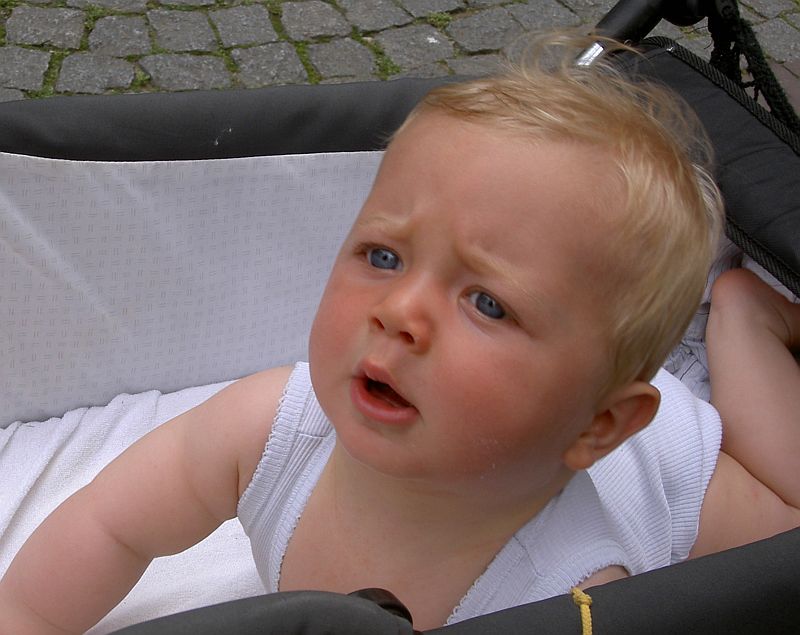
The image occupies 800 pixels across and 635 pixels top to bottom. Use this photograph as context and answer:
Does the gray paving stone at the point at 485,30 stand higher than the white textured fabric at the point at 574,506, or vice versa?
the white textured fabric at the point at 574,506

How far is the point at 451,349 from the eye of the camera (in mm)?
903

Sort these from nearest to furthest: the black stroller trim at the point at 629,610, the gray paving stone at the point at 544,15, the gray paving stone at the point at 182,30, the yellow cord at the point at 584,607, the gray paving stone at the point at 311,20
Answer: the black stroller trim at the point at 629,610, the yellow cord at the point at 584,607, the gray paving stone at the point at 182,30, the gray paving stone at the point at 311,20, the gray paving stone at the point at 544,15

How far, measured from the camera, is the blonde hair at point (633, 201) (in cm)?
95

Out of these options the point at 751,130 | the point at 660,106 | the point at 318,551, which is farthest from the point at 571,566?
the point at 751,130

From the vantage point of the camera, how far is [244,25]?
2811mm

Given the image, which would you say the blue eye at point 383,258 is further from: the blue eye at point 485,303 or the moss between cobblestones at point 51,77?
the moss between cobblestones at point 51,77

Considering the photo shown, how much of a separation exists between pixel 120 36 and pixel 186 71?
23 centimetres

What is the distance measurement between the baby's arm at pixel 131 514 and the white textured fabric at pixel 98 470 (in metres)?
0.15

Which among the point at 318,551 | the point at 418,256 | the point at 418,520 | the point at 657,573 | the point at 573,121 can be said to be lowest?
the point at 318,551

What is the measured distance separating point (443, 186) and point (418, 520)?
38 centimetres

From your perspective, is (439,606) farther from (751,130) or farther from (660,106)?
(751,130)

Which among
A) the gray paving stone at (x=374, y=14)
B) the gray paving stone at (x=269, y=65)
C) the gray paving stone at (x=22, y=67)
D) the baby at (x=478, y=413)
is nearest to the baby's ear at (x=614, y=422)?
the baby at (x=478, y=413)

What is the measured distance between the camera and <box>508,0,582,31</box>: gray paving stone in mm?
2955

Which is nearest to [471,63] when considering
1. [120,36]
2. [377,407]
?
[120,36]
